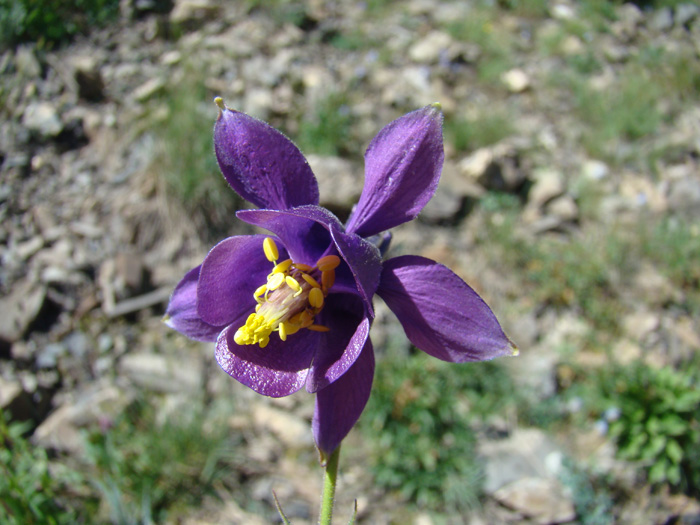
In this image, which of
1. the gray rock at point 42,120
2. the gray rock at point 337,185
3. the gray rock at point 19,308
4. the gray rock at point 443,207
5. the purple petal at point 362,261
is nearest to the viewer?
the purple petal at point 362,261

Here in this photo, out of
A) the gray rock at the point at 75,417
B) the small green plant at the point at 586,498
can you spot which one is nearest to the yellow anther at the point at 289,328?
the gray rock at the point at 75,417

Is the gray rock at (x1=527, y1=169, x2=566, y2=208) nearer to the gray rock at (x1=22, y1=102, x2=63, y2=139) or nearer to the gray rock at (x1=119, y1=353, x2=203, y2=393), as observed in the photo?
the gray rock at (x1=119, y1=353, x2=203, y2=393)

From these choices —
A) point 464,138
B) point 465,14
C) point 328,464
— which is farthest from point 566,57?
point 328,464

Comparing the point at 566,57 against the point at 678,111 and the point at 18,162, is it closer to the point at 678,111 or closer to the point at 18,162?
the point at 678,111

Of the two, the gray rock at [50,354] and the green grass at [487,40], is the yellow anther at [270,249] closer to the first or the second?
the gray rock at [50,354]

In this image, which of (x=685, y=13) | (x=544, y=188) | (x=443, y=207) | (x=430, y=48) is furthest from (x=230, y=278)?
(x=685, y=13)

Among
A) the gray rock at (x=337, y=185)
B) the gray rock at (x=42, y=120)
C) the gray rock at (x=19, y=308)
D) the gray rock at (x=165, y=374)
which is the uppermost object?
the gray rock at (x=42, y=120)

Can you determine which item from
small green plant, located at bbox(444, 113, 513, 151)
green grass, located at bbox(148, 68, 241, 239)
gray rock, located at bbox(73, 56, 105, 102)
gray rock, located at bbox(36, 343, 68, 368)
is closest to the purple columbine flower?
gray rock, located at bbox(36, 343, 68, 368)
